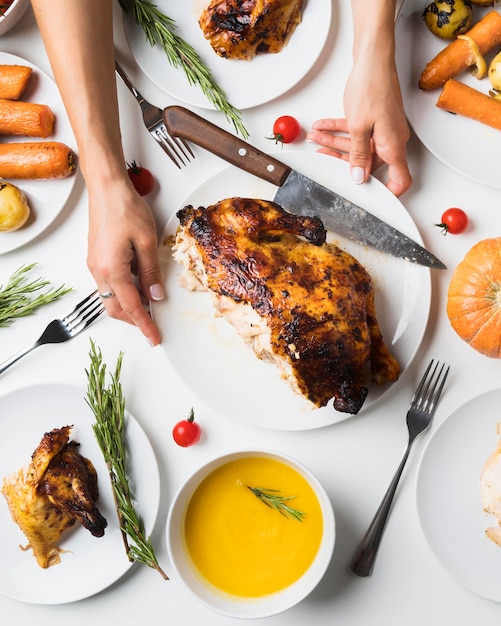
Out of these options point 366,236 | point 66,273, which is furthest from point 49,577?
point 366,236

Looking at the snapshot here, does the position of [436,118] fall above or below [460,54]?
below

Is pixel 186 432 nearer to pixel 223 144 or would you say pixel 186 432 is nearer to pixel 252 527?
pixel 252 527

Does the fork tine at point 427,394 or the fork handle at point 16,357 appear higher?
the fork handle at point 16,357

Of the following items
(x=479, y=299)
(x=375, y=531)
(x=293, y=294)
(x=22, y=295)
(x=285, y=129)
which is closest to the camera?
(x=293, y=294)

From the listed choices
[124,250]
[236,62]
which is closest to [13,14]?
[236,62]

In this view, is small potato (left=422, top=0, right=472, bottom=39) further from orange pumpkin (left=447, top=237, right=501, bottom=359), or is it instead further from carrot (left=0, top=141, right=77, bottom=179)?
carrot (left=0, top=141, right=77, bottom=179)

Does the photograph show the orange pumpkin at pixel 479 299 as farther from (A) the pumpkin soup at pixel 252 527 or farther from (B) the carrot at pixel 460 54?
(A) the pumpkin soup at pixel 252 527

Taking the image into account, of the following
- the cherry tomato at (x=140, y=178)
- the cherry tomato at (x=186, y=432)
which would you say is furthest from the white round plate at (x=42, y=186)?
the cherry tomato at (x=186, y=432)
